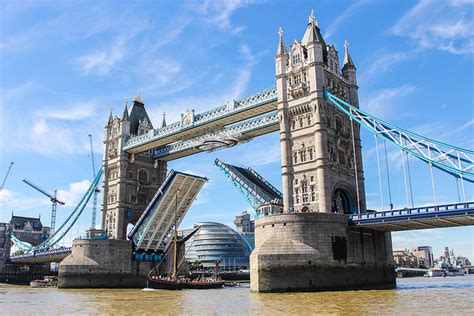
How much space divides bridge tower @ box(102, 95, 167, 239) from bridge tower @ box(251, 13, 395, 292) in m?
32.3

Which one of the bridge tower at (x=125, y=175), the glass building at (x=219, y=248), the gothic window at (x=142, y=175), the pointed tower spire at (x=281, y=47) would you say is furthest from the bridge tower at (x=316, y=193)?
the glass building at (x=219, y=248)

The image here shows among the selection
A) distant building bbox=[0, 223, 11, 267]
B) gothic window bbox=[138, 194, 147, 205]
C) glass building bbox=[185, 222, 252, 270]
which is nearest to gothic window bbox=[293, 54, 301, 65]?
gothic window bbox=[138, 194, 147, 205]

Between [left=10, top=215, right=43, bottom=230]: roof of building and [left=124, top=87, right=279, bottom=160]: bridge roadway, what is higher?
[left=124, top=87, right=279, bottom=160]: bridge roadway

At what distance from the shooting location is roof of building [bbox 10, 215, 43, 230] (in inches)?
5324

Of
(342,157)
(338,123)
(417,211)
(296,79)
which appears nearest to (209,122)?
(296,79)

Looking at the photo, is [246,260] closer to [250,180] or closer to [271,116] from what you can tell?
[250,180]

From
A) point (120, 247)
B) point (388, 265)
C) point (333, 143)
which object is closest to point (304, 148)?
point (333, 143)

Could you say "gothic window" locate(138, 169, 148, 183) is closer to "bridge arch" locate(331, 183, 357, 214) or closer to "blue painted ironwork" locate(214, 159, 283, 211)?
"blue painted ironwork" locate(214, 159, 283, 211)

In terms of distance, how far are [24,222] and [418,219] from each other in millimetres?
121886

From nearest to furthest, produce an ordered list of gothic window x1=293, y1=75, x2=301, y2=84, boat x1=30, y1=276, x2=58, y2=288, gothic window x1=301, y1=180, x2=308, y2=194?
gothic window x1=301, y1=180, x2=308, y2=194 < gothic window x1=293, y1=75, x2=301, y2=84 < boat x1=30, y1=276, x2=58, y2=288

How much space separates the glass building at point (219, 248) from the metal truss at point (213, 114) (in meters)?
58.2

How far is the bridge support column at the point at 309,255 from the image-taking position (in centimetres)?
4428

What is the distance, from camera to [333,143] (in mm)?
54750

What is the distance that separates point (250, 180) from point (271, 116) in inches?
396
